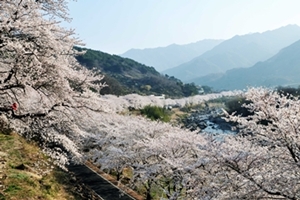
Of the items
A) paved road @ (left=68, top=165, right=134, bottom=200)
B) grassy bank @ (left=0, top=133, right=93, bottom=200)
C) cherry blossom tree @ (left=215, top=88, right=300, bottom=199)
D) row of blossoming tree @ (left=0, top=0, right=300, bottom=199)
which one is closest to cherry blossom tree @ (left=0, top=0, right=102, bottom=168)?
row of blossoming tree @ (left=0, top=0, right=300, bottom=199)

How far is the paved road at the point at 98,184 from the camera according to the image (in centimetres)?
1856

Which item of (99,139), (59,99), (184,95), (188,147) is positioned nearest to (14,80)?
(59,99)

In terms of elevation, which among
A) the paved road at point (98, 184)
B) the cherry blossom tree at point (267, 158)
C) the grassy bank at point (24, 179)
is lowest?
the paved road at point (98, 184)

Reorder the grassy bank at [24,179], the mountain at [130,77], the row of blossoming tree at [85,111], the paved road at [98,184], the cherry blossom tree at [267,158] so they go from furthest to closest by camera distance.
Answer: the mountain at [130,77] < the paved road at [98,184] < the grassy bank at [24,179] < the row of blossoming tree at [85,111] < the cherry blossom tree at [267,158]

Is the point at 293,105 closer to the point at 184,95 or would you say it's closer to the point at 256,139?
the point at 256,139

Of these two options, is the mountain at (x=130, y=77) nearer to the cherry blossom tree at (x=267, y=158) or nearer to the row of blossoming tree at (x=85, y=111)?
the row of blossoming tree at (x=85, y=111)

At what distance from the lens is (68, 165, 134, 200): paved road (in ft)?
60.9

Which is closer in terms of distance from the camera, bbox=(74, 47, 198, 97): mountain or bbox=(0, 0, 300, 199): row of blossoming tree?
bbox=(0, 0, 300, 199): row of blossoming tree

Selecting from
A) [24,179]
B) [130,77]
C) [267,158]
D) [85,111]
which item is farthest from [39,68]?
[130,77]

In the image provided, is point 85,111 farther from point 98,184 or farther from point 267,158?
point 98,184

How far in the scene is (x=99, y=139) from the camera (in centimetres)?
2766

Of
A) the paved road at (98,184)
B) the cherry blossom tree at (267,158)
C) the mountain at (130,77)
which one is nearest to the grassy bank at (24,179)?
the paved road at (98,184)

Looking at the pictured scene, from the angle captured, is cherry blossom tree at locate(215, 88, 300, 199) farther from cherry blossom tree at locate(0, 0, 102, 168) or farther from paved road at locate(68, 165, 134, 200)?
paved road at locate(68, 165, 134, 200)

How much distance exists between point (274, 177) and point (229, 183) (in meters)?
1.10
